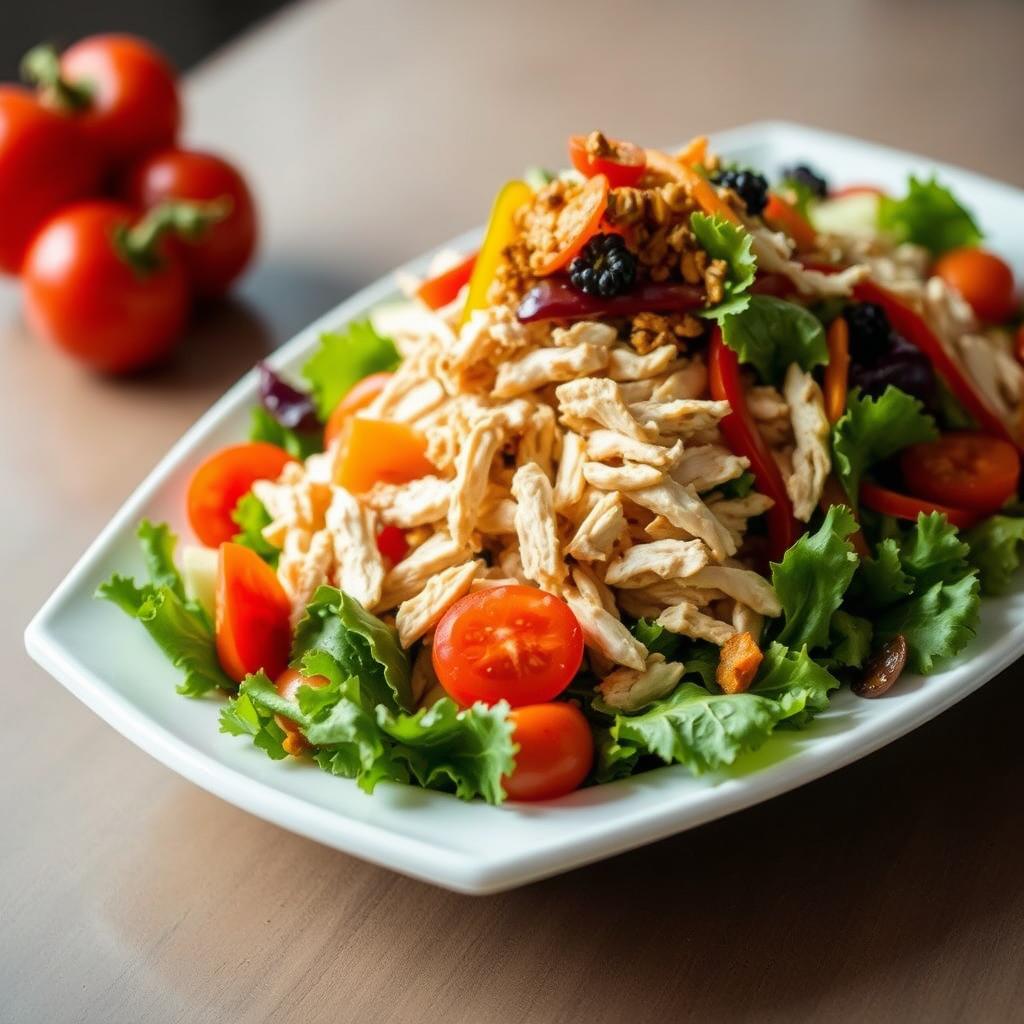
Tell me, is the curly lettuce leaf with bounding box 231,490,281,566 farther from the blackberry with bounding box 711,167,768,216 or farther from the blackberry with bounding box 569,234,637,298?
the blackberry with bounding box 711,167,768,216

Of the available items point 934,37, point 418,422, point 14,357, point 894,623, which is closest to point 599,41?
point 934,37

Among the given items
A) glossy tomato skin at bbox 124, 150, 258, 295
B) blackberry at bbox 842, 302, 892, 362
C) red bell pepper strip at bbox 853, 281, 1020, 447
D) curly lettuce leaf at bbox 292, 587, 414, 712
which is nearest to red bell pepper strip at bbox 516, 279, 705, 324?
blackberry at bbox 842, 302, 892, 362

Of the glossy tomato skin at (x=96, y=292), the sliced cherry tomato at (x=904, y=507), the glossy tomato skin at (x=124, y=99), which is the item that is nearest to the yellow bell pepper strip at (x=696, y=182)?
the sliced cherry tomato at (x=904, y=507)

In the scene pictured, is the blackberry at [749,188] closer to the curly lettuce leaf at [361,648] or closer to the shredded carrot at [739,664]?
the shredded carrot at [739,664]

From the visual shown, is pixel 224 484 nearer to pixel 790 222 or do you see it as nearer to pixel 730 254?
pixel 730 254

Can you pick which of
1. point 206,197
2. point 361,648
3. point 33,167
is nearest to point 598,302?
point 361,648

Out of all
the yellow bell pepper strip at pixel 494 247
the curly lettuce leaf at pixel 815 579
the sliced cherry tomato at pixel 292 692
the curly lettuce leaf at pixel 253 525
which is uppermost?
the yellow bell pepper strip at pixel 494 247
